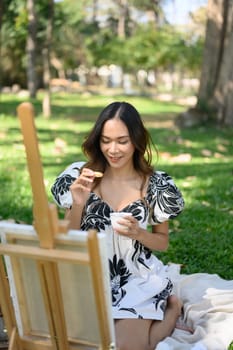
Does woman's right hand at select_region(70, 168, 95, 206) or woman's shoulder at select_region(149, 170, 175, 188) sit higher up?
woman's right hand at select_region(70, 168, 95, 206)

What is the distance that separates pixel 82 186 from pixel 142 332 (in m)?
0.71

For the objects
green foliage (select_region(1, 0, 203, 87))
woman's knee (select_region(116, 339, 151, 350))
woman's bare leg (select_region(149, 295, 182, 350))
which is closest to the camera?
woman's knee (select_region(116, 339, 151, 350))

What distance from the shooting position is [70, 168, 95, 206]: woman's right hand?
2.59 meters

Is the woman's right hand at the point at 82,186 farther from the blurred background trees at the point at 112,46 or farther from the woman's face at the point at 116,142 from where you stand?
the blurred background trees at the point at 112,46

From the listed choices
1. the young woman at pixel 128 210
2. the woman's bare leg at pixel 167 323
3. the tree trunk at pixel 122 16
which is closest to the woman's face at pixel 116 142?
the young woman at pixel 128 210

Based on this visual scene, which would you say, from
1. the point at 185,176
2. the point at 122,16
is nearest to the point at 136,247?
the point at 185,176

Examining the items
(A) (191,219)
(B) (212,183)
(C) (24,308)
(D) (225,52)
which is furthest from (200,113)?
(C) (24,308)

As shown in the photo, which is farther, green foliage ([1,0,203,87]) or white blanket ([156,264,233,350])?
green foliage ([1,0,203,87])

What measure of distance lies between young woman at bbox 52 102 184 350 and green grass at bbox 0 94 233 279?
1.09m

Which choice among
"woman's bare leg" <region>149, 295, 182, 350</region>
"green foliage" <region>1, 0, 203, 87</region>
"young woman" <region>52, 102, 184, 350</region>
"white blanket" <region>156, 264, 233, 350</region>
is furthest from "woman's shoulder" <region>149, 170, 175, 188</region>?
"green foliage" <region>1, 0, 203, 87</region>

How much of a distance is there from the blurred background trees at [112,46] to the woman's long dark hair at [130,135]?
8.54 meters

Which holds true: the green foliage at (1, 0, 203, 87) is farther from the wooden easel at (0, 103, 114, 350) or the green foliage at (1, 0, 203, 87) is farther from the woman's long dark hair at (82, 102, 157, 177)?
the wooden easel at (0, 103, 114, 350)

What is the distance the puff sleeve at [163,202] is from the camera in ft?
9.29

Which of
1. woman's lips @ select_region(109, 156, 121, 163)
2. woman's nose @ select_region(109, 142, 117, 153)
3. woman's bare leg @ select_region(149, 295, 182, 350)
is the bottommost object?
woman's bare leg @ select_region(149, 295, 182, 350)
